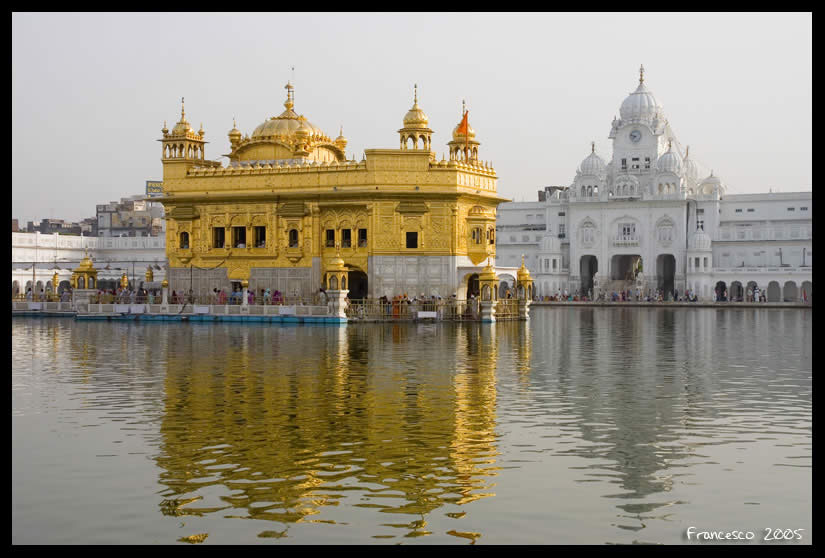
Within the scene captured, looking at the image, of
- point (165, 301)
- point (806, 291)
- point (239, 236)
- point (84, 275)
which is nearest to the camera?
point (165, 301)

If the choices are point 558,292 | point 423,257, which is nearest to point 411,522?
point 423,257

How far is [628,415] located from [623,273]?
231 ft

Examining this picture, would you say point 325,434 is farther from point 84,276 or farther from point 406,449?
point 84,276

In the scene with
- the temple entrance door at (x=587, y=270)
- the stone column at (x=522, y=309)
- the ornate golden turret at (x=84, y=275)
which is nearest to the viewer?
the stone column at (x=522, y=309)

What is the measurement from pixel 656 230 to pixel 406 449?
69878mm

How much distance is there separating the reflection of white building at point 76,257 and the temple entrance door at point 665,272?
36.1 metres

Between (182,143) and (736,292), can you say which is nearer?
(182,143)

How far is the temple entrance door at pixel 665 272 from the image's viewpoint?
79.9 m

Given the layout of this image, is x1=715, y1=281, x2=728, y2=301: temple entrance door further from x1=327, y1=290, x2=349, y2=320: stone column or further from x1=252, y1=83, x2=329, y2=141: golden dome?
x1=327, y1=290, x2=349, y2=320: stone column

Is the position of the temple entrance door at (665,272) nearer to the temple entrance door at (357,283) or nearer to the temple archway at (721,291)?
the temple archway at (721,291)

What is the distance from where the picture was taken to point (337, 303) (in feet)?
122

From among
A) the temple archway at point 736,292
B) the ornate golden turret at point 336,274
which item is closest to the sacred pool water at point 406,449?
the ornate golden turret at point 336,274

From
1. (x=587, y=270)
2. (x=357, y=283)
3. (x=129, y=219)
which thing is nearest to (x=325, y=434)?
(x=357, y=283)
